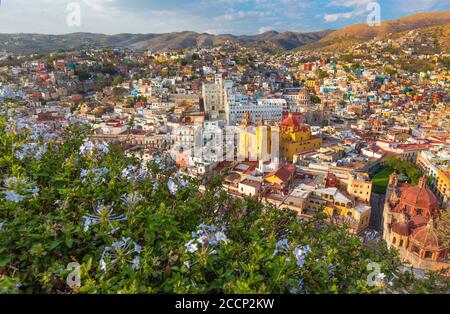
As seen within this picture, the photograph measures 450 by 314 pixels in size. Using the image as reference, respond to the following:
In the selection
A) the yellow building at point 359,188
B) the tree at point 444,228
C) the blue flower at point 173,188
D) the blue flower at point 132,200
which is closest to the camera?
the blue flower at point 132,200

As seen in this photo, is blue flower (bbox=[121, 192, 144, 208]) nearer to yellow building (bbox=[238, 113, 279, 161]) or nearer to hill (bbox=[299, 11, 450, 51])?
yellow building (bbox=[238, 113, 279, 161])

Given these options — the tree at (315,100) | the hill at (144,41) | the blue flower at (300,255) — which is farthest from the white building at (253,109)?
the hill at (144,41)

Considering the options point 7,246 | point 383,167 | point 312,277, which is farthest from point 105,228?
point 383,167

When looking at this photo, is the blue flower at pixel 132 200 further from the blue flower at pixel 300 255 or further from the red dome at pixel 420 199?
the red dome at pixel 420 199

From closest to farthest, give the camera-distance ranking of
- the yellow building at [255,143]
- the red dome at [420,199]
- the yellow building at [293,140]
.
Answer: the red dome at [420,199]
the yellow building at [255,143]
the yellow building at [293,140]

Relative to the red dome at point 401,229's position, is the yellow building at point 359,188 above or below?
above

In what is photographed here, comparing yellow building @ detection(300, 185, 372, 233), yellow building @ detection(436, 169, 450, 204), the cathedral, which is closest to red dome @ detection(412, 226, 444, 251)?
the cathedral
